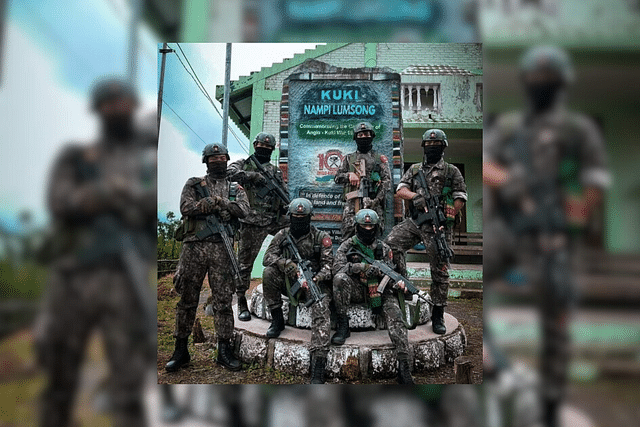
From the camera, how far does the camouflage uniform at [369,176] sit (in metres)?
5.10

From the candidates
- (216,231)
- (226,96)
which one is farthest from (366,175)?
(226,96)

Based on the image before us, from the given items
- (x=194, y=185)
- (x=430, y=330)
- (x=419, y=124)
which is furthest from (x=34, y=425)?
(x=419, y=124)

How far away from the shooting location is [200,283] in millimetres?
4238

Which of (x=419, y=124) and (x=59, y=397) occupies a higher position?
(x=419, y=124)

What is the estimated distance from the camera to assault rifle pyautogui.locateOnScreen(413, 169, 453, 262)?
4.62m

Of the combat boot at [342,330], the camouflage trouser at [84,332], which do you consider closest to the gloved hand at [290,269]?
the combat boot at [342,330]

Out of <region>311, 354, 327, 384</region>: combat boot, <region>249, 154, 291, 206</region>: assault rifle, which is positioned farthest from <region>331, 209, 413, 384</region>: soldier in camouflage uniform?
<region>249, 154, 291, 206</region>: assault rifle

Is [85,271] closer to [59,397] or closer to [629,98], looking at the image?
[59,397]

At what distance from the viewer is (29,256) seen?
219 cm

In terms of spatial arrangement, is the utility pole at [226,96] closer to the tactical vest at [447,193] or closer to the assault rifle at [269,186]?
the assault rifle at [269,186]

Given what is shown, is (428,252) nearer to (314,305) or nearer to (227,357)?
(314,305)

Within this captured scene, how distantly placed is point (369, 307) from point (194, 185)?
2377 millimetres

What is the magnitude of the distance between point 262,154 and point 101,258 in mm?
3557

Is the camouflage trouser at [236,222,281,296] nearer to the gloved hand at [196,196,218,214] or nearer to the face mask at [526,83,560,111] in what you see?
the gloved hand at [196,196,218,214]
